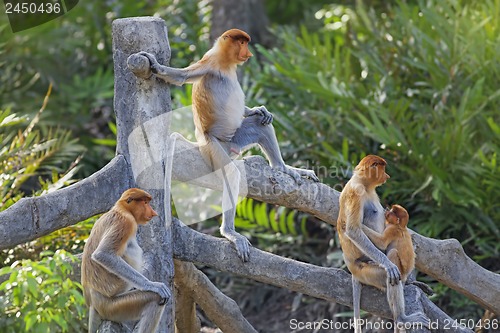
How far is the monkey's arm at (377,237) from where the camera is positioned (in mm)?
4156

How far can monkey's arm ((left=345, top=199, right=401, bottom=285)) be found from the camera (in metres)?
4.07

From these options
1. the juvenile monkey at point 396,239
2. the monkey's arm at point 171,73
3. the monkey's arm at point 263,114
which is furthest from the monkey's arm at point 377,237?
the monkey's arm at point 171,73

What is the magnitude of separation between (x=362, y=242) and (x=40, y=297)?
145cm

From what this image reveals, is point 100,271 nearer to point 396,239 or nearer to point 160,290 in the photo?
point 160,290

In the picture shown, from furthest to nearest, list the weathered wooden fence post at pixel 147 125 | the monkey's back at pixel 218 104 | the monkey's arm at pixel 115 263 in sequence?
the monkey's back at pixel 218 104, the weathered wooden fence post at pixel 147 125, the monkey's arm at pixel 115 263

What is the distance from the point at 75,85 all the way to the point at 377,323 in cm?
465

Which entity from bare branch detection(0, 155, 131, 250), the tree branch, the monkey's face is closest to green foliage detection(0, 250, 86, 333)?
bare branch detection(0, 155, 131, 250)

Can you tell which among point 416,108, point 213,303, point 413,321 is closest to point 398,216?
point 413,321

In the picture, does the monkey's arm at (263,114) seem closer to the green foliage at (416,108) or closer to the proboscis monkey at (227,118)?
the proboscis monkey at (227,118)

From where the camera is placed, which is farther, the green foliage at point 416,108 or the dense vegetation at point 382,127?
the green foliage at point 416,108

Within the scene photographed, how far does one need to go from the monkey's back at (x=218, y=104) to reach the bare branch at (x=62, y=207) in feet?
1.47

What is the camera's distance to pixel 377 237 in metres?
4.16

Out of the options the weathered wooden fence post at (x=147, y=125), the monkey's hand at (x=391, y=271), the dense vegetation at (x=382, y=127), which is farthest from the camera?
the dense vegetation at (x=382, y=127)

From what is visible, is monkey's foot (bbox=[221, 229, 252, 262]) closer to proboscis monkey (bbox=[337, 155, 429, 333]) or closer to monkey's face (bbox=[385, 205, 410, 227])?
proboscis monkey (bbox=[337, 155, 429, 333])
